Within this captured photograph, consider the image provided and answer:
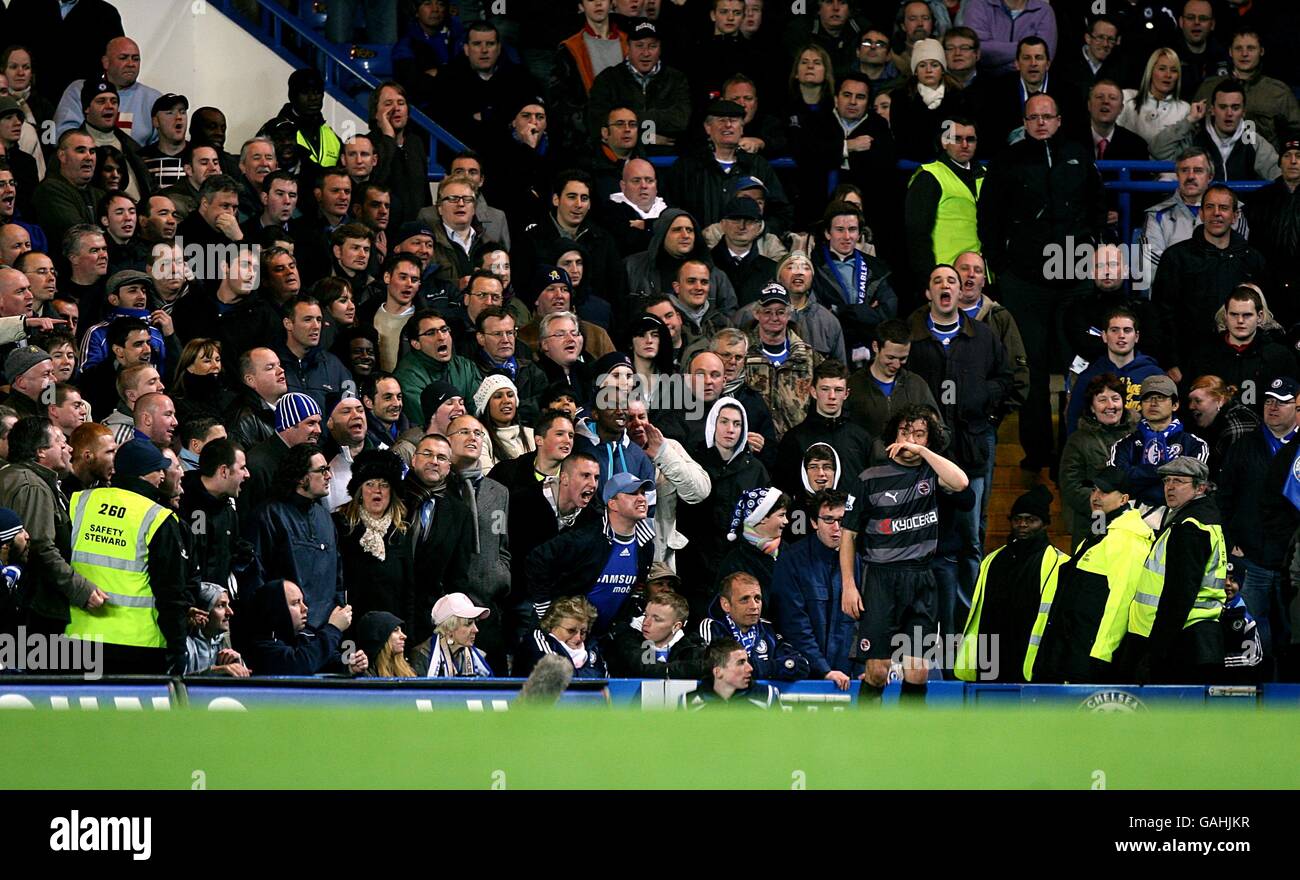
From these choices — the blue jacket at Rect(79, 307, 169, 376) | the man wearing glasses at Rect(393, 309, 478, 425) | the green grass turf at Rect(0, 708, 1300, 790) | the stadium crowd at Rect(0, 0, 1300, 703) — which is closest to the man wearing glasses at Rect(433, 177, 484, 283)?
the stadium crowd at Rect(0, 0, 1300, 703)

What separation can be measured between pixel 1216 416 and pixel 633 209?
396 centimetres

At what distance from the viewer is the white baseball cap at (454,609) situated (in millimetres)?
10016

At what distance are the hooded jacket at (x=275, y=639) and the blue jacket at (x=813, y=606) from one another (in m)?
2.48

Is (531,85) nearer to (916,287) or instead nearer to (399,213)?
(399,213)

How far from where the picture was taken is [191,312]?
39.3 ft

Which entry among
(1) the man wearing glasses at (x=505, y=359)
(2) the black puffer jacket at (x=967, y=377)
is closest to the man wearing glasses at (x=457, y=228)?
(1) the man wearing glasses at (x=505, y=359)

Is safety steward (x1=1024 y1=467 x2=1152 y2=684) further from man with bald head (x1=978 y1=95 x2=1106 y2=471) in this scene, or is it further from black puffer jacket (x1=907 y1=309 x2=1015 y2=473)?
man with bald head (x1=978 y1=95 x2=1106 y2=471)

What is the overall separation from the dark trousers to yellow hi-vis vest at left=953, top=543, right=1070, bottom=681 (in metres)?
3.34

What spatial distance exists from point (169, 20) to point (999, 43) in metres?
6.13

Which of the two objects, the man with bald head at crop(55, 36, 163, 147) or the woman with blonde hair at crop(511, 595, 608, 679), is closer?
the woman with blonde hair at crop(511, 595, 608, 679)

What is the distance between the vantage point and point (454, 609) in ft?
32.9

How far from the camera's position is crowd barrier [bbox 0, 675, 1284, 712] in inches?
325

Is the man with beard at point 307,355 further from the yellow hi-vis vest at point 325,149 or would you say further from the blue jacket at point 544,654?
the yellow hi-vis vest at point 325,149
